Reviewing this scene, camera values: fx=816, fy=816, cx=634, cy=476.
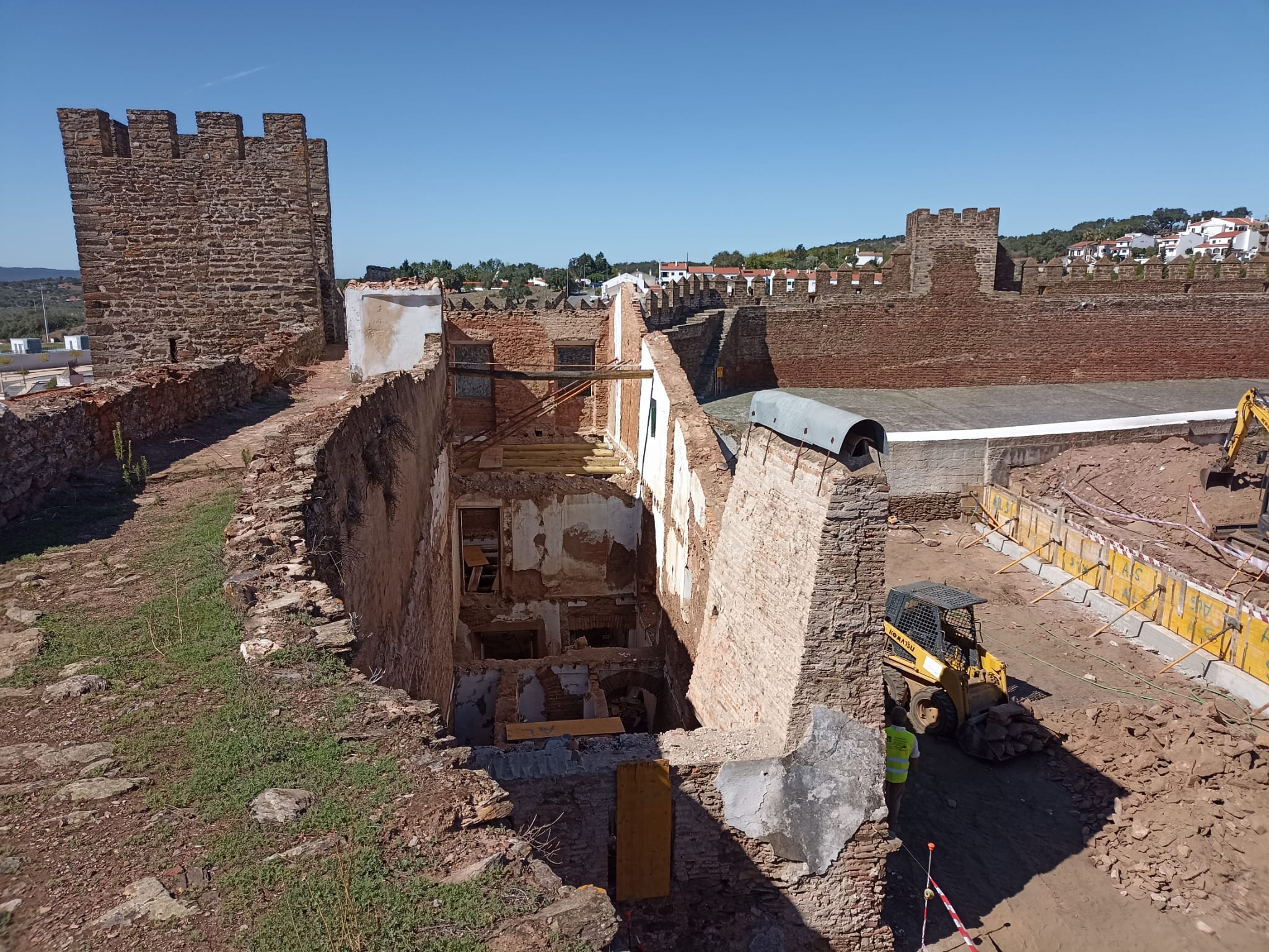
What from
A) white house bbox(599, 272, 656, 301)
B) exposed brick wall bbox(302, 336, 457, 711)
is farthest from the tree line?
exposed brick wall bbox(302, 336, 457, 711)

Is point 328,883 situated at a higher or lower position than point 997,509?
higher

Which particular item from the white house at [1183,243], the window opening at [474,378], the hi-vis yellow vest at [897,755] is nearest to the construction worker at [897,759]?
the hi-vis yellow vest at [897,755]

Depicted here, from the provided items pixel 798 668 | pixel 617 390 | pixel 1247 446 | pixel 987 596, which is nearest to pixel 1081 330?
pixel 1247 446

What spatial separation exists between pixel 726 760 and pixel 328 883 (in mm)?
4025

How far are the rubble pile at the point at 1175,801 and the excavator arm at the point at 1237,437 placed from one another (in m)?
7.87

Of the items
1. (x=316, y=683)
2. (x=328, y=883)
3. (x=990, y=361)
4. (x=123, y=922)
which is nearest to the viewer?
(x=123, y=922)

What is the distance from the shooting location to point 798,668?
5.83m

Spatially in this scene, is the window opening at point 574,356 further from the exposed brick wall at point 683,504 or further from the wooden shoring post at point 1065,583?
the wooden shoring post at point 1065,583

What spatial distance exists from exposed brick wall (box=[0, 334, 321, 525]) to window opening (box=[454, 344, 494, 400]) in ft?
18.6

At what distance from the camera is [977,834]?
→ 31.1ft

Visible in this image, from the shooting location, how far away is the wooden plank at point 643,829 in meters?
6.04

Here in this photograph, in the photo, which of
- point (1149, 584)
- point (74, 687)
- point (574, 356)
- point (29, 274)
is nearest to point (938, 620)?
point (1149, 584)

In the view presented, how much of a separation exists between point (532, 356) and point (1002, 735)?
1013cm

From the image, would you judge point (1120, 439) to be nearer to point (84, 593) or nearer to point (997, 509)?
point (997, 509)
